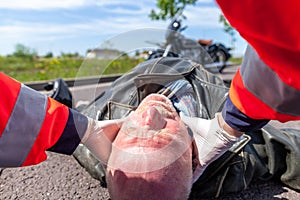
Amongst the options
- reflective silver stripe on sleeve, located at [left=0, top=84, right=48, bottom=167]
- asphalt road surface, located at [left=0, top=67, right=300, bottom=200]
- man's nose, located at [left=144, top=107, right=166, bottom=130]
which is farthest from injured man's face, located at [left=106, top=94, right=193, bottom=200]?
asphalt road surface, located at [left=0, top=67, right=300, bottom=200]

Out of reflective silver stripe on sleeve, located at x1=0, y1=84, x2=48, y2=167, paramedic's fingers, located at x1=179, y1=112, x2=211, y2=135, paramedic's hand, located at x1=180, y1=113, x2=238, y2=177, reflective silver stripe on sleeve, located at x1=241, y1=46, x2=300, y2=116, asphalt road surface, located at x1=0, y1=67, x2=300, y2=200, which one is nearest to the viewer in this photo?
reflective silver stripe on sleeve, located at x1=241, y1=46, x2=300, y2=116

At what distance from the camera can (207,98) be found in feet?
5.44

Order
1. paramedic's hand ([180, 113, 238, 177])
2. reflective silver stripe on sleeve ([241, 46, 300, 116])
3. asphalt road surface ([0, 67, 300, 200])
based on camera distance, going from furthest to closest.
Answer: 1. asphalt road surface ([0, 67, 300, 200])
2. paramedic's hand ([180, 113, 238, 177])
3. reflective silver stripe on sleeve ([241, 46, 300, 116])

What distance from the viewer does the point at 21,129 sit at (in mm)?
1019

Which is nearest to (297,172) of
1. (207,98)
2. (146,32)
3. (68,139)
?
(207,98)

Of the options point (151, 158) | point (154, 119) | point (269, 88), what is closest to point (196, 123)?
point (154, 119)

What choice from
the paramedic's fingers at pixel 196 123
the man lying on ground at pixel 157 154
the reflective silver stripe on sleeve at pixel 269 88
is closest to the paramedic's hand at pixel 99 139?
the man lying on ground at pixel 157 154

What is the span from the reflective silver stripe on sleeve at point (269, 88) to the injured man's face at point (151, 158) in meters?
0.42

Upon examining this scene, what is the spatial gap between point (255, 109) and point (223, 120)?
0.88 feet

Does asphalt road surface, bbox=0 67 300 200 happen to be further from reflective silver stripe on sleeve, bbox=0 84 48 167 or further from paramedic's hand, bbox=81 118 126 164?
reflective silver stripe on sleeve, bbox=0 84 48 167

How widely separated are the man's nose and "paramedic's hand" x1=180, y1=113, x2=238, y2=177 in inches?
7.7

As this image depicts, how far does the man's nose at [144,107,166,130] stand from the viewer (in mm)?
1193

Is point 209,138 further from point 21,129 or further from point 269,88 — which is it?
point 21,129

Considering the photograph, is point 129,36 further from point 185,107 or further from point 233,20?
point 233,20
